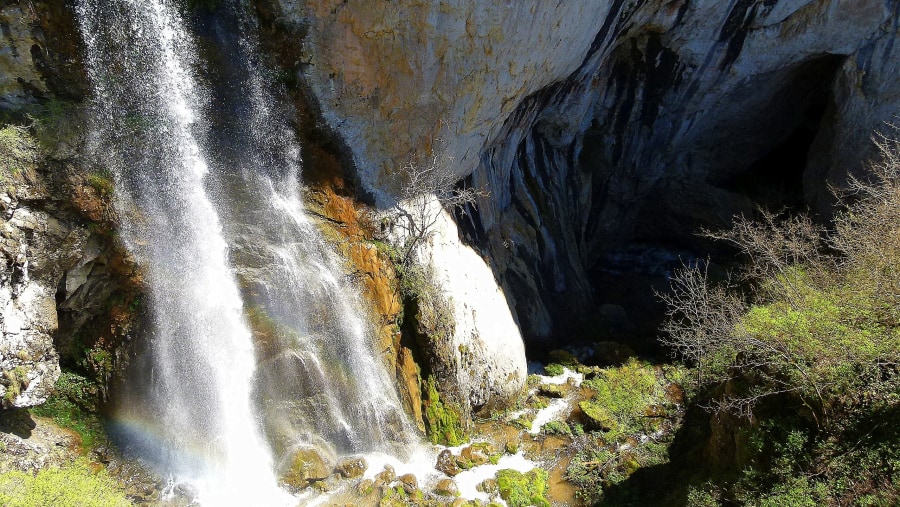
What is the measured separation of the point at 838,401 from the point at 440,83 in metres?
8.37

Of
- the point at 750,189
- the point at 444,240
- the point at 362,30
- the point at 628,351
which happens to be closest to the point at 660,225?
the point at 750,189

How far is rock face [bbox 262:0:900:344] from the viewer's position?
9.26 metres

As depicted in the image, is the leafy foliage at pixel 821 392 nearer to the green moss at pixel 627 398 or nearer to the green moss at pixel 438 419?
the green moss at pixel 627 398

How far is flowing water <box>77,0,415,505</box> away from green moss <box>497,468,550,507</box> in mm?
2977

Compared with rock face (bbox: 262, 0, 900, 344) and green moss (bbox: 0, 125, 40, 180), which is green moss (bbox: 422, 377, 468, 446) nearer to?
rock face (bbox: 262, 0, 900, 344)

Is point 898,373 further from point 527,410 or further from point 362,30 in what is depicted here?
point 362,30

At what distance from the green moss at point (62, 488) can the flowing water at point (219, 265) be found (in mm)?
875

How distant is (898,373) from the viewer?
22.0ft

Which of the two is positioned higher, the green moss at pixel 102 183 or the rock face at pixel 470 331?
the green moss at pixel 102 183

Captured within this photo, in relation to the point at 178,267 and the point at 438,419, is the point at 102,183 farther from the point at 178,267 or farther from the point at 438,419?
the point at 438,419

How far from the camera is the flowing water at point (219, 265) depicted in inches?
319

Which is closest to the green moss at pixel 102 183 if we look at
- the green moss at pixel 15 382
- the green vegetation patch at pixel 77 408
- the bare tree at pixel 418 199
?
the green moss at pixel 15 382

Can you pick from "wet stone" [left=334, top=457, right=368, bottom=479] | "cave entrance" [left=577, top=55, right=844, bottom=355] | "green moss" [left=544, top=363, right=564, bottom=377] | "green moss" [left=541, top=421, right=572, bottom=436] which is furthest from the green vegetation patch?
"cave entrance" [left=577, top=55, right=844, bottom=355]

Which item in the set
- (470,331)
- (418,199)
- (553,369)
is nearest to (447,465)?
(470,331)
